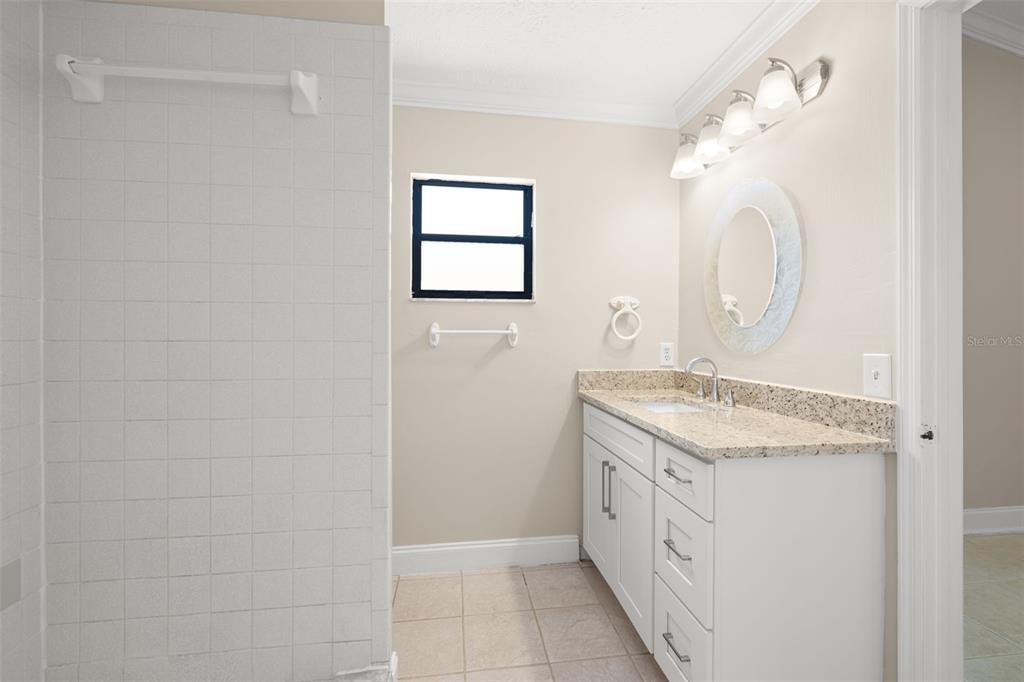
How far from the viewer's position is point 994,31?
2359 mm

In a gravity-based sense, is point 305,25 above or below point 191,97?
above

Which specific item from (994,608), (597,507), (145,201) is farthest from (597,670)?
(145,201)

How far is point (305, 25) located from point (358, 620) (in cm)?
174

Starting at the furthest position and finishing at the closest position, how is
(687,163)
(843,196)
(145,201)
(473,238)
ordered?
(473,238), (687,163), (843,196), (145,201)

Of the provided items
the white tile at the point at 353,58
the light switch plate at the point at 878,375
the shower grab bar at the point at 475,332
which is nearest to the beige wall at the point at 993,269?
the light switch plate at the point at 878,375

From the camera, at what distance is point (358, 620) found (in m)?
1.49

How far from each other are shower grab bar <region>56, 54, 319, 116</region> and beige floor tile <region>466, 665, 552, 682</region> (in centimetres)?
194

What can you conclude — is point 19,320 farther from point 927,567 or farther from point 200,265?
point 927,567

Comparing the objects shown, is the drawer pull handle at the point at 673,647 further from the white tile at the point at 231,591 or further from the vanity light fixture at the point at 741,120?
the vanity light fixture at the point at 741,120

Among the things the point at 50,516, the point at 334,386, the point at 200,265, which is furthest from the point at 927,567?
the point at 50,516

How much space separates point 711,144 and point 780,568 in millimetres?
1722

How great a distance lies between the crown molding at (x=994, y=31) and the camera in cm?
230

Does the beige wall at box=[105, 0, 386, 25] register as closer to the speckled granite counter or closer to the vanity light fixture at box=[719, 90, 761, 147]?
the vanity light fixture at box=[719, 90, 761, 147]

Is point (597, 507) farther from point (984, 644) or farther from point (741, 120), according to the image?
point (741, 120)
